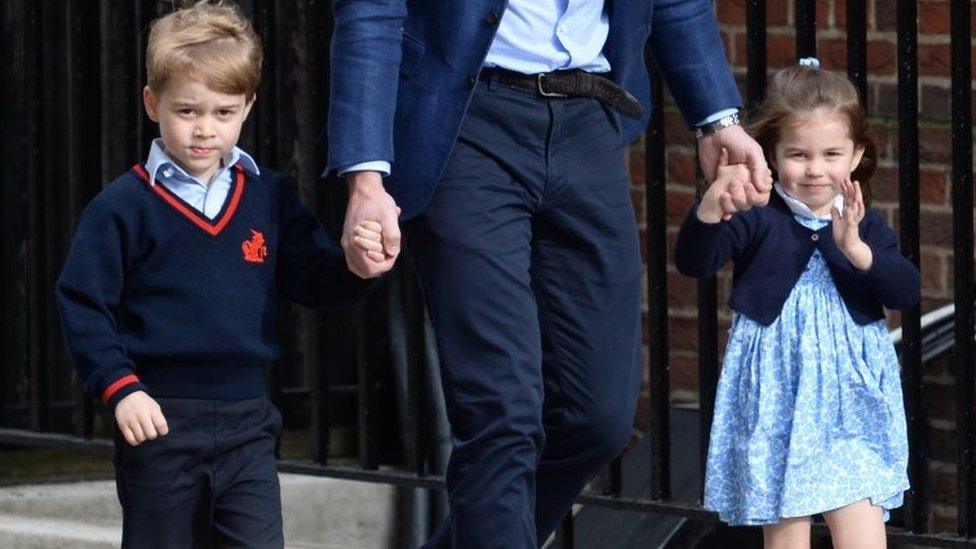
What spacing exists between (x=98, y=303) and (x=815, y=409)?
1372 mm

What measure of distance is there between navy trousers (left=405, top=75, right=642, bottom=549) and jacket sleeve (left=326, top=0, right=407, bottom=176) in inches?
6.3

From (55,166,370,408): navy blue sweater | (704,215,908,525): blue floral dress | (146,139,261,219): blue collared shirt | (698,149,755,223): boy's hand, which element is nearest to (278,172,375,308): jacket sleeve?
(55,166,370,408): navy blue sweater

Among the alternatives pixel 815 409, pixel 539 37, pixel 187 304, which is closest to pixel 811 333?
pixel 815 409

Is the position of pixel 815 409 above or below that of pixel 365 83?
below

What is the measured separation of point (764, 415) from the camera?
14.0ft

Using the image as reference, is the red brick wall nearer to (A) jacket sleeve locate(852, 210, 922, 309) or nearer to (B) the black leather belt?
(A) jacket sleeve locate(852, 210, 922, 309)

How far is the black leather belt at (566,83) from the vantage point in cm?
386

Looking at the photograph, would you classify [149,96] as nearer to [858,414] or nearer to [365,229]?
[365,229]

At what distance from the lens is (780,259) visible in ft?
14.1

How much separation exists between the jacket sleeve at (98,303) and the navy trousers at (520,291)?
51 centimetres

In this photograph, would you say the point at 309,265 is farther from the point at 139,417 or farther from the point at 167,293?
the point at 139,417

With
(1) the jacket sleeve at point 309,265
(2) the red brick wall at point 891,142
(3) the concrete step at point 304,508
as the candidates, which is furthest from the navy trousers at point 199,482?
(2) the red brick wall at point 891,142

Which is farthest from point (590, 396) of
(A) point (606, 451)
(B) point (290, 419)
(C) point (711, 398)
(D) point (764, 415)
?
(B) point (290, 419)

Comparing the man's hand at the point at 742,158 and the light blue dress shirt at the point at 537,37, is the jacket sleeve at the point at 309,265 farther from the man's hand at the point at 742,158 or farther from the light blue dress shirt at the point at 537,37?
the man's hand at the point at 742,158
